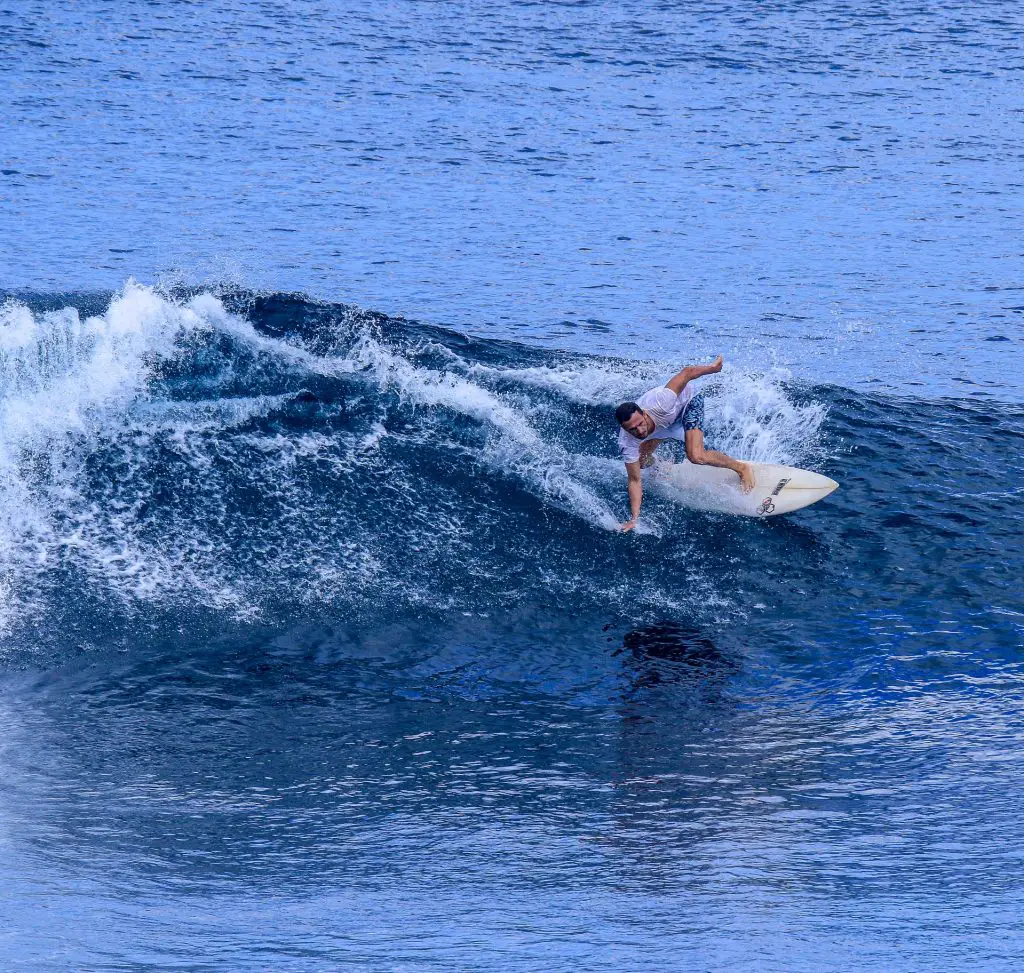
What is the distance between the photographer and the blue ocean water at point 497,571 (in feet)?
26.0

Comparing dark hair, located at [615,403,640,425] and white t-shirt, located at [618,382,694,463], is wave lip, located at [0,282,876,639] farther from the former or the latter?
dark hair, located at [615,403,640,425]

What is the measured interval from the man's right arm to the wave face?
0.41 meters

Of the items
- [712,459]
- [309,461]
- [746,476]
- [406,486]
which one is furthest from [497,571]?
[309,461]

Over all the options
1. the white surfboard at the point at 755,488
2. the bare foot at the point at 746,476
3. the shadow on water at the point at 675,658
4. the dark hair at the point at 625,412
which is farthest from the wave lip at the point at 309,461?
the dark hair at the point at 625,412

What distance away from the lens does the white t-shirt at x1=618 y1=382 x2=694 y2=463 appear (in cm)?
1295

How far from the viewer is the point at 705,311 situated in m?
20.9

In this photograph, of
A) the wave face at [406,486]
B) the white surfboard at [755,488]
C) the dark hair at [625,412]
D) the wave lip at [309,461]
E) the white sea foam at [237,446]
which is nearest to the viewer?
the dark hair at [625,412]

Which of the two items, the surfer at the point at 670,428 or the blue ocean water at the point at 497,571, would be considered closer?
the blue ocean water at the point at 497,571

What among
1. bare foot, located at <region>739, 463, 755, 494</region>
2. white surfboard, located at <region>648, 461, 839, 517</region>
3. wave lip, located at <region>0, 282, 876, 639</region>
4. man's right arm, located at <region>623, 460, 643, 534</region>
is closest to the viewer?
wave lip, located at <region>0, 282, 876, 639</region>

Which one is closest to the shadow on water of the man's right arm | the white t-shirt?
the man's right arm

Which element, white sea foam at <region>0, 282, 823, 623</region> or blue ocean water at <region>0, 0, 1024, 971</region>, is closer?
blue ocean water at <region>0, 0, 1024, 971</region>

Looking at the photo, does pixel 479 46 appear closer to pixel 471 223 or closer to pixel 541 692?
pixel 471 223

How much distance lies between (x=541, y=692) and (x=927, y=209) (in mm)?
18687

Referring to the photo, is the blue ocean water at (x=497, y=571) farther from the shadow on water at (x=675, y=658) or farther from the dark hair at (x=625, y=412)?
the dark hair at (x=625, y=412)
